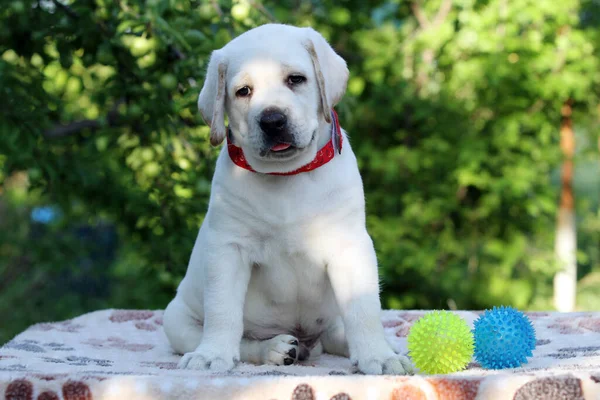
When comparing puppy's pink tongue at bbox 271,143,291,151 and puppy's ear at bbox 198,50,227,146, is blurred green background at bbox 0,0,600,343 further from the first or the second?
puppy's pink tongue at bbox 271,143,291,151

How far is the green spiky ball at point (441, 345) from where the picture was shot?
2.51 metres

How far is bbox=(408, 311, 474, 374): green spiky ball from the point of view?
99.0 inches

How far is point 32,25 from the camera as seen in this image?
14.3 feet

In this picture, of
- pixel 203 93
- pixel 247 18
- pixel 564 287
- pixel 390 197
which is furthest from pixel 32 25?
pixel 564 287

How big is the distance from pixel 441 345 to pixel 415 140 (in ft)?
12.1

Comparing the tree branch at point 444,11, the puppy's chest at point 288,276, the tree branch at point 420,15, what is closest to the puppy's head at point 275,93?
the puppy's chest at point 288,276

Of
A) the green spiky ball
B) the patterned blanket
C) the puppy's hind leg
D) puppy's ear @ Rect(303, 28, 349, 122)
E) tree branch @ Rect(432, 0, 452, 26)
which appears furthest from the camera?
tree branch @ Rect(432, 0, 452, 26)

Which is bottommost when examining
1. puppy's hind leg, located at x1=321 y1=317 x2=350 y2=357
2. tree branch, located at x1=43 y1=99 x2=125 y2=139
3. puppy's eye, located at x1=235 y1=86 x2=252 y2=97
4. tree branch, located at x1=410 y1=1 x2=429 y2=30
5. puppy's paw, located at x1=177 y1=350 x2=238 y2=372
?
puppy's hind leg, located at x1=321 y1=317 x2=350 y2=357

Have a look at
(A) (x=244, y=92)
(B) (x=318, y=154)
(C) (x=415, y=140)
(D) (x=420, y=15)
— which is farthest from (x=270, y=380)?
(D) (x=420, y=15)

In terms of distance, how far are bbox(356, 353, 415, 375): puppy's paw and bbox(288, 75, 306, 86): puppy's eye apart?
889mm

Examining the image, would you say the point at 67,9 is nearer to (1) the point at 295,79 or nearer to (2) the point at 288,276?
(1) the point at 295,79

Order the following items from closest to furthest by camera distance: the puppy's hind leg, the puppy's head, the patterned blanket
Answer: the patterned blanket < the puppy's head < the puppy's hind leg

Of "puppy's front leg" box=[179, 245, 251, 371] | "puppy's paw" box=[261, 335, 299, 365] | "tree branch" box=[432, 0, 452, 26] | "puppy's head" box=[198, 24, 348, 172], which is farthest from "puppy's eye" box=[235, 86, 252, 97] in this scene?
"tree branch" box=[432, 0, 452, 26]

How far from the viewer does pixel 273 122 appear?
257 cm
